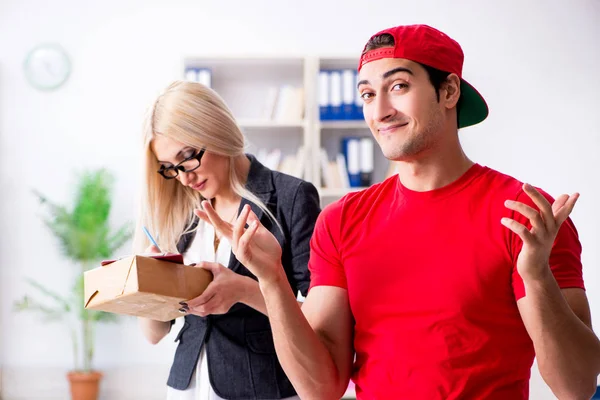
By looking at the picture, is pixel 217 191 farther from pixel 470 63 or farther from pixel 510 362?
pixel 470 63

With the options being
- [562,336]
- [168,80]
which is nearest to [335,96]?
[168,80]

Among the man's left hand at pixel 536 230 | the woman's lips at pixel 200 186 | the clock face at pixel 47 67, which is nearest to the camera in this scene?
the man's left hand at pixel 536 230

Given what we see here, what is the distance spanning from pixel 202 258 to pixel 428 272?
81 cm

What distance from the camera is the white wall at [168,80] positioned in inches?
206

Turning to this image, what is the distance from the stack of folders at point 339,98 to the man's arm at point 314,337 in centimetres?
325

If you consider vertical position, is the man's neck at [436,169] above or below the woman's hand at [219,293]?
above

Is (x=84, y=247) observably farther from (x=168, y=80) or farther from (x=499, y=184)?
(x=499, y=184)

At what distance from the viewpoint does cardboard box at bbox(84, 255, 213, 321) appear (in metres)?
1.61

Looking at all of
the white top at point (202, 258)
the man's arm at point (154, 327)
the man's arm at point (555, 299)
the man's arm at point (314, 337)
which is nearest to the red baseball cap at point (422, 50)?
the man's arm at point (555, 299)

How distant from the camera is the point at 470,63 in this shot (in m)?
5.27

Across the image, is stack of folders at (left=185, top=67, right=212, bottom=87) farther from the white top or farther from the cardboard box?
the cardboard box

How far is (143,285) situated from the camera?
160cm

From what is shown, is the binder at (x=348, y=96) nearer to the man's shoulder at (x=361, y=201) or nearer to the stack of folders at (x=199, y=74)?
the stack of folders at (x=199, y=74)

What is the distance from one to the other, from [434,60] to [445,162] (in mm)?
206
